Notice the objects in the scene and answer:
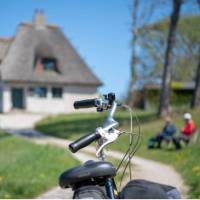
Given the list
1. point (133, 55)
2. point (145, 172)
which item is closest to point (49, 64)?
point (133, 55)

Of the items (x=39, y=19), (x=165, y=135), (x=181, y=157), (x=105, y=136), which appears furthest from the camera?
(x=39, y=19)

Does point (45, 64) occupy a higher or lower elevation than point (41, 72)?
higher

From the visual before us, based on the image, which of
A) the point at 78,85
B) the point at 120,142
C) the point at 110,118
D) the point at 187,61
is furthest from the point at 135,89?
the point at 110,118

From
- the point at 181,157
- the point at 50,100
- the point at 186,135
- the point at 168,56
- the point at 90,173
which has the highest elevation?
the point at 168,56

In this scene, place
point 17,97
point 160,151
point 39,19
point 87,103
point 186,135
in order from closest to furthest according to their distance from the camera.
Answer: point 87,103 → point 160,151 → point 186,135 → point 17,97 → point 39,19

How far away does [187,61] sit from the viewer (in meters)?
49.7

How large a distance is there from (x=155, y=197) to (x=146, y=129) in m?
19.1

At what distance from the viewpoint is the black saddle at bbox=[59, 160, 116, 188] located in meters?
3.12

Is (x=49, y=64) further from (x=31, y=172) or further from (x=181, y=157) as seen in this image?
(x=31, y=172)

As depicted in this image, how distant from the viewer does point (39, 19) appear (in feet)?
157

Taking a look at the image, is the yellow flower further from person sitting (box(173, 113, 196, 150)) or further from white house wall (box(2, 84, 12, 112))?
white house wall (box(2, 84, 12, 112))

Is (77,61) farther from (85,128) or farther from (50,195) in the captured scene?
(50,195)

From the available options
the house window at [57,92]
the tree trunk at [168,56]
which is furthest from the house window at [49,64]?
the tree trunk at [168,56]

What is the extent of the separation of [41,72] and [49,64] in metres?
1.29
